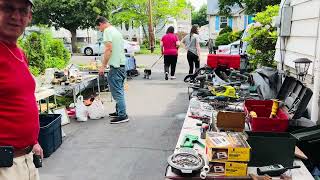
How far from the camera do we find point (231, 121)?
3.25m

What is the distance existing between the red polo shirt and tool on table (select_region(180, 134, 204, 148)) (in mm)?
1418

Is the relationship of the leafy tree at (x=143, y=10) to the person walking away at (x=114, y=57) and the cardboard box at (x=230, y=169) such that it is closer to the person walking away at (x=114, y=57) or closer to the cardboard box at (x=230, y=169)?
the person walking away at (x=114, y=57)

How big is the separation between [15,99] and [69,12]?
81.9 feet

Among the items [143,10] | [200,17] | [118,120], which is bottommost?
[118,120]

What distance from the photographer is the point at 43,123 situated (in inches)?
208

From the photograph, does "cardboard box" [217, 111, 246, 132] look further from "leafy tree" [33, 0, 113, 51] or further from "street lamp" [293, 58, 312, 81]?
"leafy tree" [33, 0, 113, 51]

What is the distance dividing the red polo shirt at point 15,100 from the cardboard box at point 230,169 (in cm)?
136

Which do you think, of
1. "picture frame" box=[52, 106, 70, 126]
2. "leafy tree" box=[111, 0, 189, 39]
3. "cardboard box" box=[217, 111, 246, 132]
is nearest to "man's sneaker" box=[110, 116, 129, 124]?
"picture frame" box=[52, 106, 70, 126]

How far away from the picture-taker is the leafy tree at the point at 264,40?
7.38 meters

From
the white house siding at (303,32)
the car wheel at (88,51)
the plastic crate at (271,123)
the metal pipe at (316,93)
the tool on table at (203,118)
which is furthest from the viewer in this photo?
the car wheel at (88,51)

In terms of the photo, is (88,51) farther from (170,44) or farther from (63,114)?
(63,114)

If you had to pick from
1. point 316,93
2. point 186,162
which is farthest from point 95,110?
point 186,162

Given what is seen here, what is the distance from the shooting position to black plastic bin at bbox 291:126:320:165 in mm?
3176

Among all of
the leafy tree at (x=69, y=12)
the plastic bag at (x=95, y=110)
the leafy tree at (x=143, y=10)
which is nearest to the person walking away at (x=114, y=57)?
the plastic bag at (x=95, y=110)
